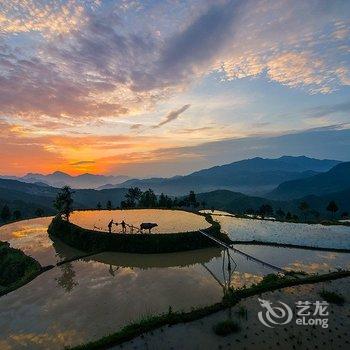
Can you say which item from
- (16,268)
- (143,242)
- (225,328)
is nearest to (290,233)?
(143,242)

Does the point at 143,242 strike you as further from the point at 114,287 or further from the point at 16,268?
the point at 16,268

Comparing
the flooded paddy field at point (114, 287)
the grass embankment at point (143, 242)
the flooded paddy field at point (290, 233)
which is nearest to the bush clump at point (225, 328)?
the flooded paddy field at point (114, 287)

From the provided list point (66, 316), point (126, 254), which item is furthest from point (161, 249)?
point (66, 316)

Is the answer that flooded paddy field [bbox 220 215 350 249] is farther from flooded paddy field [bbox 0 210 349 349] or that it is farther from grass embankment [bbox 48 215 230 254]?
grass embankment [bbox 48 215 230 254]

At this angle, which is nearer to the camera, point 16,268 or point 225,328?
point 225,328

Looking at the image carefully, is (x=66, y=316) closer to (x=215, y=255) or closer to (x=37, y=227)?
(x=215, y=255)

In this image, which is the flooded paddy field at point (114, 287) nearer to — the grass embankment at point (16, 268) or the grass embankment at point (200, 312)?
the grass embankment at point (16, 268)

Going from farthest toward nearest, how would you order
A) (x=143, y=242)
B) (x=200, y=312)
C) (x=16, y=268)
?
1. (x=143, y=242)
2. (x=16, y=268)
3. (x=200, y=312)
